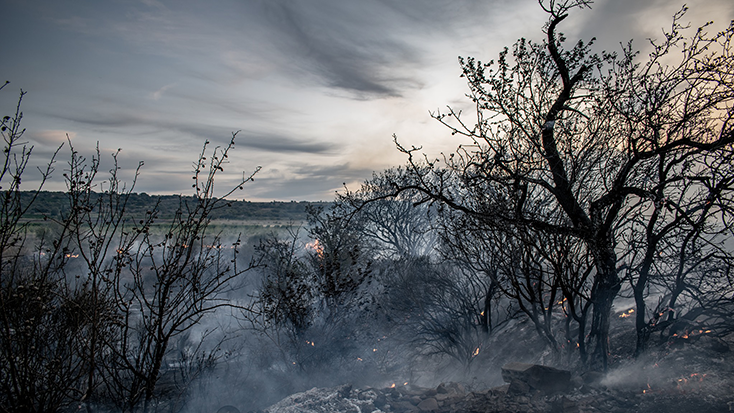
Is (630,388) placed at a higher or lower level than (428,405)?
higher

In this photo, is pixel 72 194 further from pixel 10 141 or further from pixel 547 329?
pixel 547 329

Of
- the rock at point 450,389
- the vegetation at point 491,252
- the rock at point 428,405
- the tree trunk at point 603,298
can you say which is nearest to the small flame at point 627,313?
the vegetation at point 491,252

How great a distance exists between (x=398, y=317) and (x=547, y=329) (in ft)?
A: 26.5

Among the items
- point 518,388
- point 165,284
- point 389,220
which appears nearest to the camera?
point 165,284

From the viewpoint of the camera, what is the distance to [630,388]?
6.42 metres

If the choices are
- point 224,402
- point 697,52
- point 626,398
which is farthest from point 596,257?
point 224,402

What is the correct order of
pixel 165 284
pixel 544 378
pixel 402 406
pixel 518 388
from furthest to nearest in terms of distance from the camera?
pixel 402 406, pixel 518 388, pixel 544 378, pixel 165 284

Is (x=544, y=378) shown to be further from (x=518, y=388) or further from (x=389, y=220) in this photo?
(x=389, y=220)

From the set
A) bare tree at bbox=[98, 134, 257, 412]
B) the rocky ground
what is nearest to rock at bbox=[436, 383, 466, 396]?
the rocky ground

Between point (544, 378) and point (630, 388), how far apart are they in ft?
4.45

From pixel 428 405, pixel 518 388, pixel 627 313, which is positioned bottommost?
pixel 428 405

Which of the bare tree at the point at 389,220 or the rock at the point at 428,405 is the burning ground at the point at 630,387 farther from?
the bare tree at the point at 389,220

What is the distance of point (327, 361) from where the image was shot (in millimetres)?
15445

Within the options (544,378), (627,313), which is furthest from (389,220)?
(544,378)
